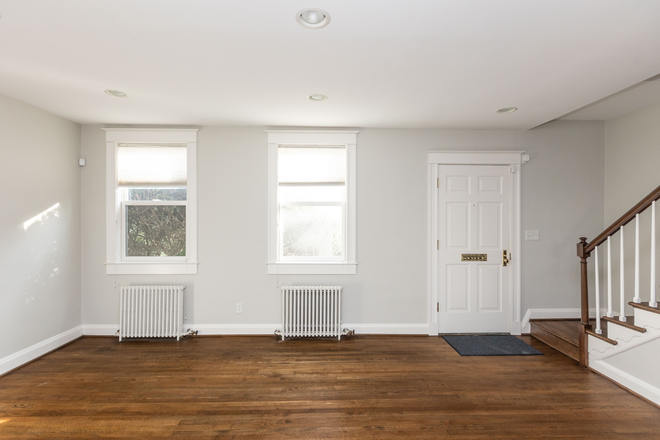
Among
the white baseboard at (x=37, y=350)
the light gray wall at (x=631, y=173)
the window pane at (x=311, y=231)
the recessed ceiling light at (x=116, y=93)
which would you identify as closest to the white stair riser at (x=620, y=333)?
the light gray wall at (x=631, y=173)

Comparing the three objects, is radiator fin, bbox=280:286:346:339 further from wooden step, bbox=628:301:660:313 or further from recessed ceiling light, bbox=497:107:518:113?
wooden step, bbox=628:301:660:313

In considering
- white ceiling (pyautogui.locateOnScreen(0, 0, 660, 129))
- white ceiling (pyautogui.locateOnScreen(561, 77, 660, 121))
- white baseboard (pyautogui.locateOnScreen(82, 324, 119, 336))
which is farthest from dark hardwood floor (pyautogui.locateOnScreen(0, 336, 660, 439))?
white ceiling (pyautogui.locateOnScreen(561, 77, 660, 121))

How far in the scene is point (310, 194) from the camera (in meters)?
4.22

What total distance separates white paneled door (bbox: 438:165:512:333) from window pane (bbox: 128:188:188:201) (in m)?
3.17

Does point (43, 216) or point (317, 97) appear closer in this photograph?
point (317, 97)

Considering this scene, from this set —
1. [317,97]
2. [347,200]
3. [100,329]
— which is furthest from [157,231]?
[317,97]

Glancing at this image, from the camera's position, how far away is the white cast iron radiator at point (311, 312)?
4.03m

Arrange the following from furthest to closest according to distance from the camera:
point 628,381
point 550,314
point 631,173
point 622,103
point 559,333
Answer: point 550,314
point 631,173
point 559,333
point 622,103
point 628,381

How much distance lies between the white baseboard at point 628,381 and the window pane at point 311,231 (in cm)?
274

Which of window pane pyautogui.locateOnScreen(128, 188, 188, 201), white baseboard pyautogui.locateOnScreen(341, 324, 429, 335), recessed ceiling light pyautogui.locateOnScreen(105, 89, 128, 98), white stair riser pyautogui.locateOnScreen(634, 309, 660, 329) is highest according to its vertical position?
recessed ceiling light pyautogui.locateOnScreen(105, 89, 128, 98)

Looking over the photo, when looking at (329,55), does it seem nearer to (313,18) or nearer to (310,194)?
(313,18)

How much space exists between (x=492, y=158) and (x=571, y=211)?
3.85 ft

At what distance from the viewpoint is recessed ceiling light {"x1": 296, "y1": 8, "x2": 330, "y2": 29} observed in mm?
1848

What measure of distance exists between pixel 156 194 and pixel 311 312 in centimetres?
233
